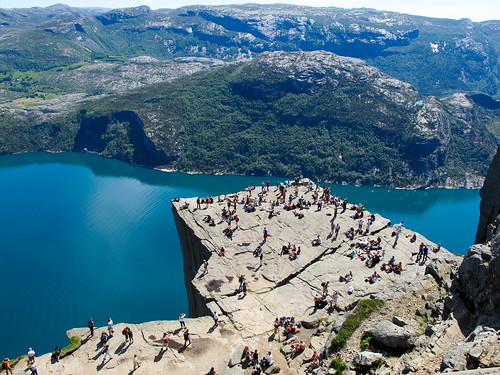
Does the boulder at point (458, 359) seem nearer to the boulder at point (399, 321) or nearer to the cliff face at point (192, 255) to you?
the boulder at point (399, 321)

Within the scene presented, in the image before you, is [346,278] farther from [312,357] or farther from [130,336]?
[130,336]

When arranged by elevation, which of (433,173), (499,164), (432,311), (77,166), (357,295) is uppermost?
(499,164)

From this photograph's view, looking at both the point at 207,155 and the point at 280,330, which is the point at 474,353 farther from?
the point at 207,155

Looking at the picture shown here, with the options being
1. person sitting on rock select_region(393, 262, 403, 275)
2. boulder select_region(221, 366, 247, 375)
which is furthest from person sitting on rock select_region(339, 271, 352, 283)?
boulder select_region(221, 366, 247, 375)

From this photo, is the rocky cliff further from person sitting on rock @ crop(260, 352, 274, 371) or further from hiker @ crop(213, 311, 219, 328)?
person sitting on rock @ crop(260, 352, 274, 371)

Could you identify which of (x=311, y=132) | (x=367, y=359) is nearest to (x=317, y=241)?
(x=367, y=359)

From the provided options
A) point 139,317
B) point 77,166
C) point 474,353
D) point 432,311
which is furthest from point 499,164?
point 77,166

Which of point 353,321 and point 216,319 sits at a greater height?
point 353,321
